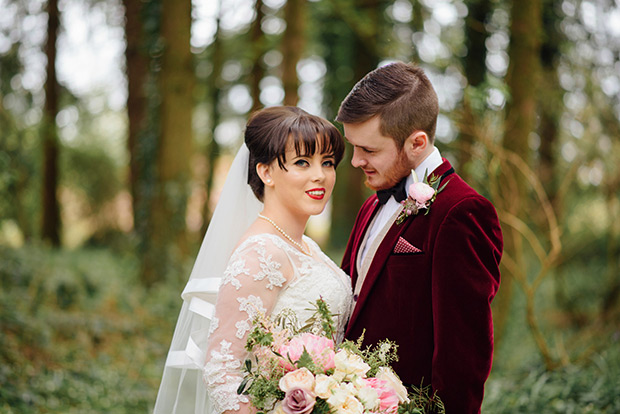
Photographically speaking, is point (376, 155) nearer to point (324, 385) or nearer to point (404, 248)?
point (404, 248)

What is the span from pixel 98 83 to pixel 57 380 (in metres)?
14.7

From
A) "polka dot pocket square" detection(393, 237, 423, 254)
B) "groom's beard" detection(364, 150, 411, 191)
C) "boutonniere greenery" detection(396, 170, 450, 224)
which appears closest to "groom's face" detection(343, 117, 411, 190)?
"groom's beard" detection(364, 150, 411, 191)

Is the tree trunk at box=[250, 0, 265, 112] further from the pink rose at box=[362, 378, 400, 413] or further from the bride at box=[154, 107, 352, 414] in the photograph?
the pink rose at box=[362, 378, 400, 413]

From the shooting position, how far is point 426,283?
98.5 inches

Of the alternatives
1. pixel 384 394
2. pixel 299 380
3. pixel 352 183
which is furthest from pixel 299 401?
→ pixel 352 183

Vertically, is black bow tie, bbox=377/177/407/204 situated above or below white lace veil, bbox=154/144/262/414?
above

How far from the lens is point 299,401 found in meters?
2.09

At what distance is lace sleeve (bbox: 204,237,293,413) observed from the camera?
2404 millimetres

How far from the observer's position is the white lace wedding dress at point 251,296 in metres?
2.41

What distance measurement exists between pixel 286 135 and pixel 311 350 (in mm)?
984

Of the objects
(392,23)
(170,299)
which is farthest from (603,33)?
(170,299)

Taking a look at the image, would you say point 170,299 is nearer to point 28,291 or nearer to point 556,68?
point 28,291

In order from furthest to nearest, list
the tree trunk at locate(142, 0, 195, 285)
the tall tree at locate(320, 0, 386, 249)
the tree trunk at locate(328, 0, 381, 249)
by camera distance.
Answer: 1. the tall tree at locate(320, 0, 386, 249)
2. the tree trunk at locate(328, 0, 381, 249)
3. the tree trunk at locate(142, 0, 195, 285)

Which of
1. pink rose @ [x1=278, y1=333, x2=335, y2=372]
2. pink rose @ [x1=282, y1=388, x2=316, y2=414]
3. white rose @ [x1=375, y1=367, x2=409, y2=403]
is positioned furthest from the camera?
white rose @ [x1=375, y1=367, x2=409, y2=403]
